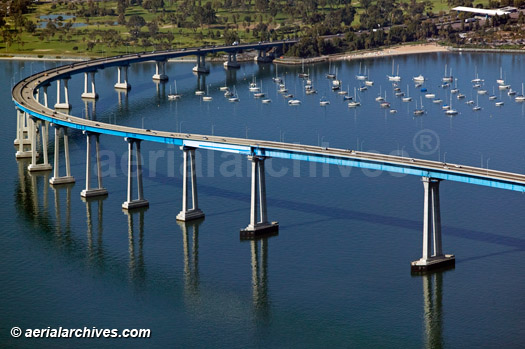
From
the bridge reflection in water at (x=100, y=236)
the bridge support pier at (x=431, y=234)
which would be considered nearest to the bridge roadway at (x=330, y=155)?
the bridge support pier at (x=431, y=234)

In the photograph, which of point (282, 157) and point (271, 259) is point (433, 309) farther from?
point (282, 157)

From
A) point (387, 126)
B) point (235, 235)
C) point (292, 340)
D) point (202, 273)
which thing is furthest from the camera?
point (387, 126)

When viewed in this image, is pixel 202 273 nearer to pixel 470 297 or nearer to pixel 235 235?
pixel 235 235

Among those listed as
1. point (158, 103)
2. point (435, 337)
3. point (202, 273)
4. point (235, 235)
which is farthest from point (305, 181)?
point (158, 103)
